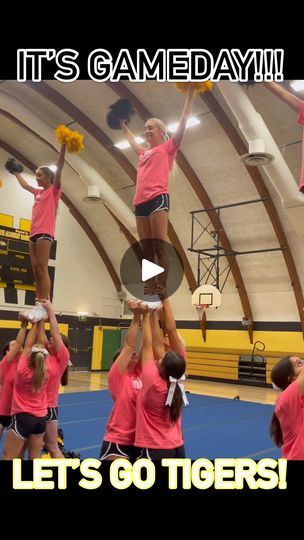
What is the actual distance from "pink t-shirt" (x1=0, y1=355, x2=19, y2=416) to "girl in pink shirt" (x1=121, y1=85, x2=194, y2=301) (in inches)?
94.4

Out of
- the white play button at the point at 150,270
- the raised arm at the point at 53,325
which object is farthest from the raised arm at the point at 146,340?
the raised arm at the point at 53,325

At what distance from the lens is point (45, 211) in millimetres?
3814

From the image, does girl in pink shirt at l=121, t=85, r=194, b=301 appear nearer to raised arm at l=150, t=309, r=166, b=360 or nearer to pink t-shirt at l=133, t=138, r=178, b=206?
pink t-shirt at l=133, t=138, r=178, b=206

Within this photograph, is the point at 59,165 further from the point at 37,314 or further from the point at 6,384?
the point at 6,384

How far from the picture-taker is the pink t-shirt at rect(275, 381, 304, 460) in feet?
8.34

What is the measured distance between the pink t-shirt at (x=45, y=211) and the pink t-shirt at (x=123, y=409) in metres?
1.34

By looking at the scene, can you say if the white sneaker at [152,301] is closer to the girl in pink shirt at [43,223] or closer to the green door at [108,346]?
the girl in pink shirt at [43,223]

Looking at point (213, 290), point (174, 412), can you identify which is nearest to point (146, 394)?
point (174, 412)

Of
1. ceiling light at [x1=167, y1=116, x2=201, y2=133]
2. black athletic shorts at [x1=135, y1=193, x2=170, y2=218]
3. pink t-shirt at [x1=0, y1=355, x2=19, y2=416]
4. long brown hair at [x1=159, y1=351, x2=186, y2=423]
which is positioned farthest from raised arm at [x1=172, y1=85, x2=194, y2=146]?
ceiling light at [x1=167, y1=116, x2=201, y2=133]

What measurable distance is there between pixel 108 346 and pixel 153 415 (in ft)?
52.6

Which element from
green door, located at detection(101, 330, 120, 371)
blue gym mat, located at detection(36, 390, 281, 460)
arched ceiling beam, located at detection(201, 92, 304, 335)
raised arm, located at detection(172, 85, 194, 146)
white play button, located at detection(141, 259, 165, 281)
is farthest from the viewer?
green door, located at detection(101, 330, 120, 371)

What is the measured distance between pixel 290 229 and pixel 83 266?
8240 mm

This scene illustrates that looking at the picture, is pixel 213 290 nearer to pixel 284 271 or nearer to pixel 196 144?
pixel 284 271

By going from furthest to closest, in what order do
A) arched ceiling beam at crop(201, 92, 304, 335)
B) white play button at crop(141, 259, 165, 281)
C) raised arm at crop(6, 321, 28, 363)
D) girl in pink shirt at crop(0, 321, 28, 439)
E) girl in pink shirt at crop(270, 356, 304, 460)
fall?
arched ceiling beam at crop(201, 92, 304, 335), girl in pink shirt at crop(0, 321, 28, 439), raised arm at crop(6, 321, 28, 363), white play button at crop(141, 259, 165, 281), girl in pink shirt at crop(270, 356, 304, 460)
